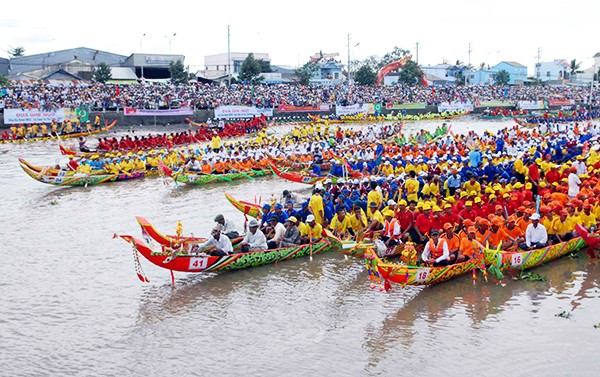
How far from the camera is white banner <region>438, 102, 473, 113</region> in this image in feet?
174

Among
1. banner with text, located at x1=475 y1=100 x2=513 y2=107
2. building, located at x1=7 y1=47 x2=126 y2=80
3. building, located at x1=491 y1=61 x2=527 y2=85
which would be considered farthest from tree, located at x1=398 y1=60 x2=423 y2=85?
building, located at x1=7 y1=47 x2=126 y2=80

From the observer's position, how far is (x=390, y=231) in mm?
12039

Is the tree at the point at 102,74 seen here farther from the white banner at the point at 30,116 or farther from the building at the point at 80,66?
the white banner at the point at 30,116

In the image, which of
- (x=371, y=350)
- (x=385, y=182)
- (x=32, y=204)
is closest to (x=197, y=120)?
(x=32, y=204)

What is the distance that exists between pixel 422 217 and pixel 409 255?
1.86 meters

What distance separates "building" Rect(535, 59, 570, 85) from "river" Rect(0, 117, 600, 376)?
9798cm

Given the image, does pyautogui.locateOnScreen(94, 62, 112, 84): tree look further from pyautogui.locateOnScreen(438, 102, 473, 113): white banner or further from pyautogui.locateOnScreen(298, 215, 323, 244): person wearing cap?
pyautogui.locateOnScreen(298, 215, 323, 244): person wearing cap

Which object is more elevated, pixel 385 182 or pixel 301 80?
pixel 301 80

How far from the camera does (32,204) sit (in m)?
19.2

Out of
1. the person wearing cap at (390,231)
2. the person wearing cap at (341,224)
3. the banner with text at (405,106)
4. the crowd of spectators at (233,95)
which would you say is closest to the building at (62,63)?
the crowd of spectators at (233,95)

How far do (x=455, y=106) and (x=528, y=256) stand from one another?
4436 centimetres

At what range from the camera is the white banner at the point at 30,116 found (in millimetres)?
35062

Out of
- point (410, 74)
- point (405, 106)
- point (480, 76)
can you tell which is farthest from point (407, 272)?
point (480, 76)

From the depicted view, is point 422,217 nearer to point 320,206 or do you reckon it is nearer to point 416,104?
point 320,206
